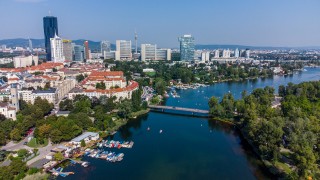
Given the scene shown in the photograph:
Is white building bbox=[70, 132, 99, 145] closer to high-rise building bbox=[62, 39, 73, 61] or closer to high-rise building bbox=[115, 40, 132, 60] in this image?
high-rise building bbox=[62, 39, 73, 61]

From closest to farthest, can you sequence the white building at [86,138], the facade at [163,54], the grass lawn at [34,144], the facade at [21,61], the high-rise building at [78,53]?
the grass lawn at [34,144] → the white building at [86,138] → the facade at [21,61] → the high-rise building at [78,53] → the facade at [163,54]

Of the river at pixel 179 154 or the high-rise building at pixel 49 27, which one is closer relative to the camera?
the river at pixel 179 154

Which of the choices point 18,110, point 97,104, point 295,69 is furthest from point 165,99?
point 295,69

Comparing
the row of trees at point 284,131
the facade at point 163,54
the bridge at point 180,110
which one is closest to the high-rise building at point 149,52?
the facade at point 163,54

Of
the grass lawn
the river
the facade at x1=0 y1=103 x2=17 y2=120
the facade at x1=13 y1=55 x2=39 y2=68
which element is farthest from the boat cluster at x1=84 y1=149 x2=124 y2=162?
the facade at x1=13 y1=55 x2=39 y2=68

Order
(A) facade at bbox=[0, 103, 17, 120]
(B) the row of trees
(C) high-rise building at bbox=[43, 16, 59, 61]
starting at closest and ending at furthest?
(B) the row of trees → (A) facade at bbox=[0, 103, 17, 120] → (C) high-rise building at bbox=[43, 16, 59, 61]

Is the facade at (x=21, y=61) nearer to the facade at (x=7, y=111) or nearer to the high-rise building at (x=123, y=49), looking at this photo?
the high-rise building at (x=123, y=49)

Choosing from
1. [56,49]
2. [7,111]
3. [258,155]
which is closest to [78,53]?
[56,49]

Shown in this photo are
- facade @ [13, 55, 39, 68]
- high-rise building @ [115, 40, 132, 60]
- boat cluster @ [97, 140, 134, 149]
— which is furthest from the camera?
high-rise building @ [115, 40, 132, 60]
